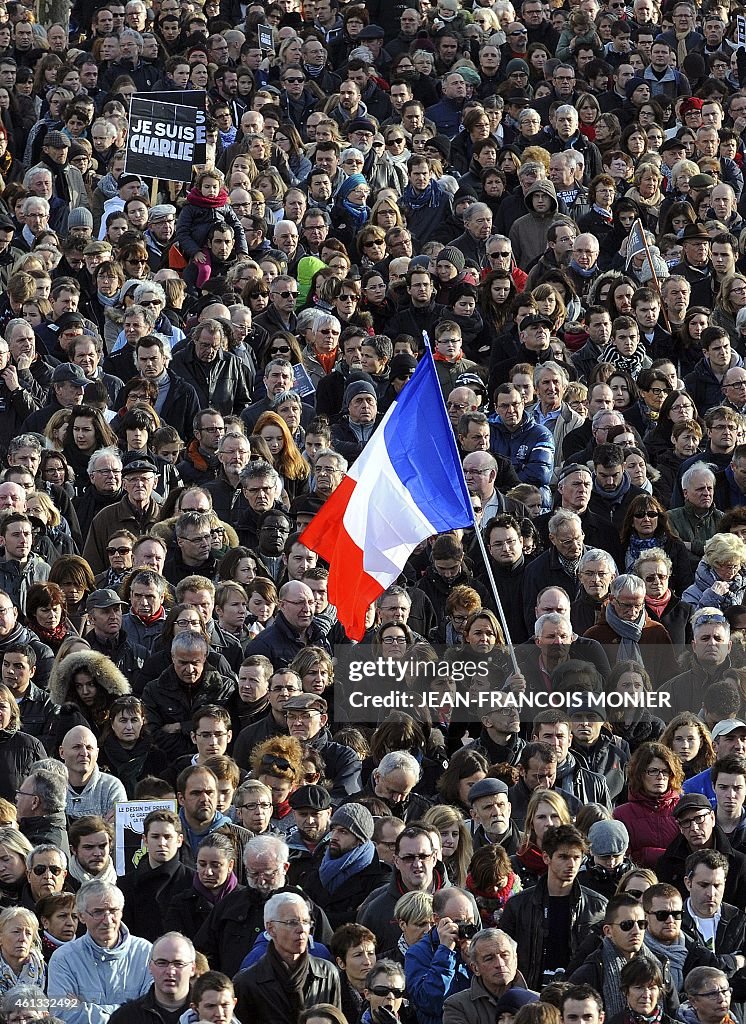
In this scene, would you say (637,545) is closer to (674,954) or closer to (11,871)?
(674,954)

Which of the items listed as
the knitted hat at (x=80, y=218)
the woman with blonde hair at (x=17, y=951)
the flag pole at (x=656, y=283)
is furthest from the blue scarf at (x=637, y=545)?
the knitted hat at (x=80, y=218)

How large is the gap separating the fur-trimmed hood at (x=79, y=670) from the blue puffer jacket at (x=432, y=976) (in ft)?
8.98

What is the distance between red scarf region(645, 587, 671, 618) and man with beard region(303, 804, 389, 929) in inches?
114

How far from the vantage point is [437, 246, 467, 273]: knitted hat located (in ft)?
58.3

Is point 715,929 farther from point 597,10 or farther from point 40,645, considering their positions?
point 597,10

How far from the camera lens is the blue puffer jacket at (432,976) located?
34.1 ft

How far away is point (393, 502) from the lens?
41.0 feet

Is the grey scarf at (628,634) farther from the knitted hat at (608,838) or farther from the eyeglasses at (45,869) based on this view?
the eyeglasses at (45,869)

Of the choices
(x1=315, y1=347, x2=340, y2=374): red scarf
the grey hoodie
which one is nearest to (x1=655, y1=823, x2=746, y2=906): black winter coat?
(x1=315, y1=347, x2=340, y2=374): red scarf

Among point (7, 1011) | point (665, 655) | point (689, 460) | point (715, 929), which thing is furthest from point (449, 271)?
point (7, 1011)

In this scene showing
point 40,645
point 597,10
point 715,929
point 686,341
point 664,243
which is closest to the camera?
point 715,929

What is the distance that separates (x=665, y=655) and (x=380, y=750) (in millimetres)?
1899

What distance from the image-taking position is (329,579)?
12.5 metres

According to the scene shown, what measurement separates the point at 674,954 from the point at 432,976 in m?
1.07
